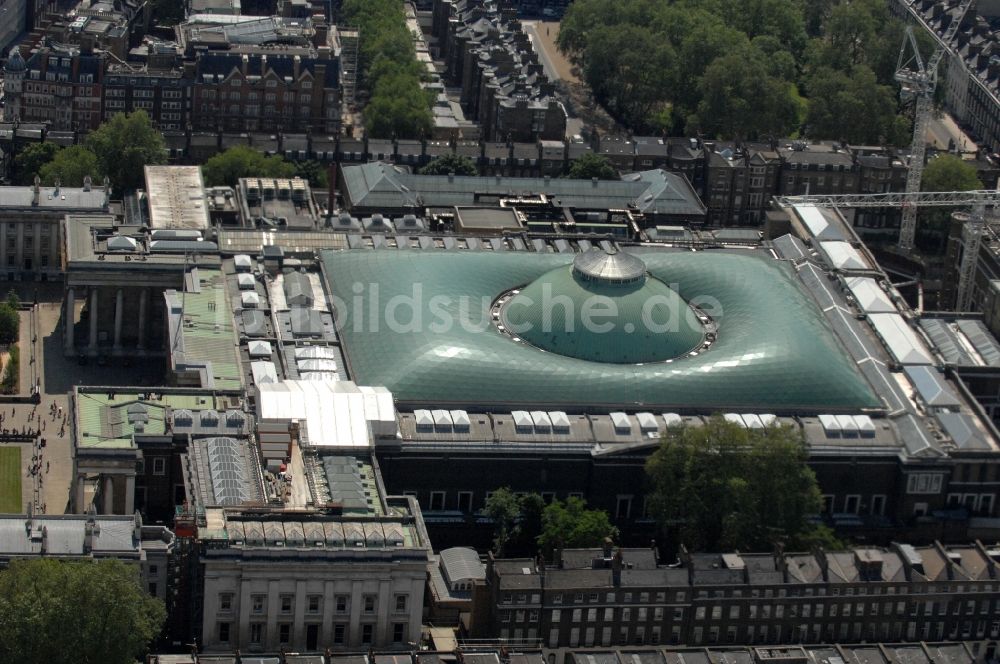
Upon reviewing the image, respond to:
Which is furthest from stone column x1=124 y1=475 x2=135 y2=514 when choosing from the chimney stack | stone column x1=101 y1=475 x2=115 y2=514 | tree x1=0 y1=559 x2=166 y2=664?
tree x1=0 y1=559 x2=166 y2=664

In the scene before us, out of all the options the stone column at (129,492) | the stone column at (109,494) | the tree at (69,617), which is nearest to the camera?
the tree at (69,617)

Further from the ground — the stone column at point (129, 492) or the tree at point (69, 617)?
the tree at point (69, 617)

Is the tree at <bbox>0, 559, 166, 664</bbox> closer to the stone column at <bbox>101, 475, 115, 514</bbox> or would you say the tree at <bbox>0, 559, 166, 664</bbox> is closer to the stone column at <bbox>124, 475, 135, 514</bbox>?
the stone column at <bbox>124, 475, 135, 514</bbox>

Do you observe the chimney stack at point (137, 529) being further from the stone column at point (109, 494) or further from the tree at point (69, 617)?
the stone column at point (109, 494)

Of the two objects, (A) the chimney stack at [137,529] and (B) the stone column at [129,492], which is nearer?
(A) the chimney stack at [137,529]

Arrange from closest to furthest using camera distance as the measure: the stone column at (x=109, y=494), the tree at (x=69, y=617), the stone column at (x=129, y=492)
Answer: the tree at (x=69, y=617) → the stone column at (x=129, y=492) → the stone column at (x=109, y=494)

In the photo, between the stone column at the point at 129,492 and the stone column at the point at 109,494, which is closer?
the stone column at the point at 129,492

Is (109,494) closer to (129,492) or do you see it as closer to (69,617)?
(129,492)

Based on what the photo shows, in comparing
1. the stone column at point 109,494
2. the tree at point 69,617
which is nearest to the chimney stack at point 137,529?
the tree at point 69,617

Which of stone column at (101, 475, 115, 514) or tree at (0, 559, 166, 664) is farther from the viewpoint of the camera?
stone column at (101, 475, 115, 514)

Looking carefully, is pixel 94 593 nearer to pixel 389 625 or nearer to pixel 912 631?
pixel 389 625
